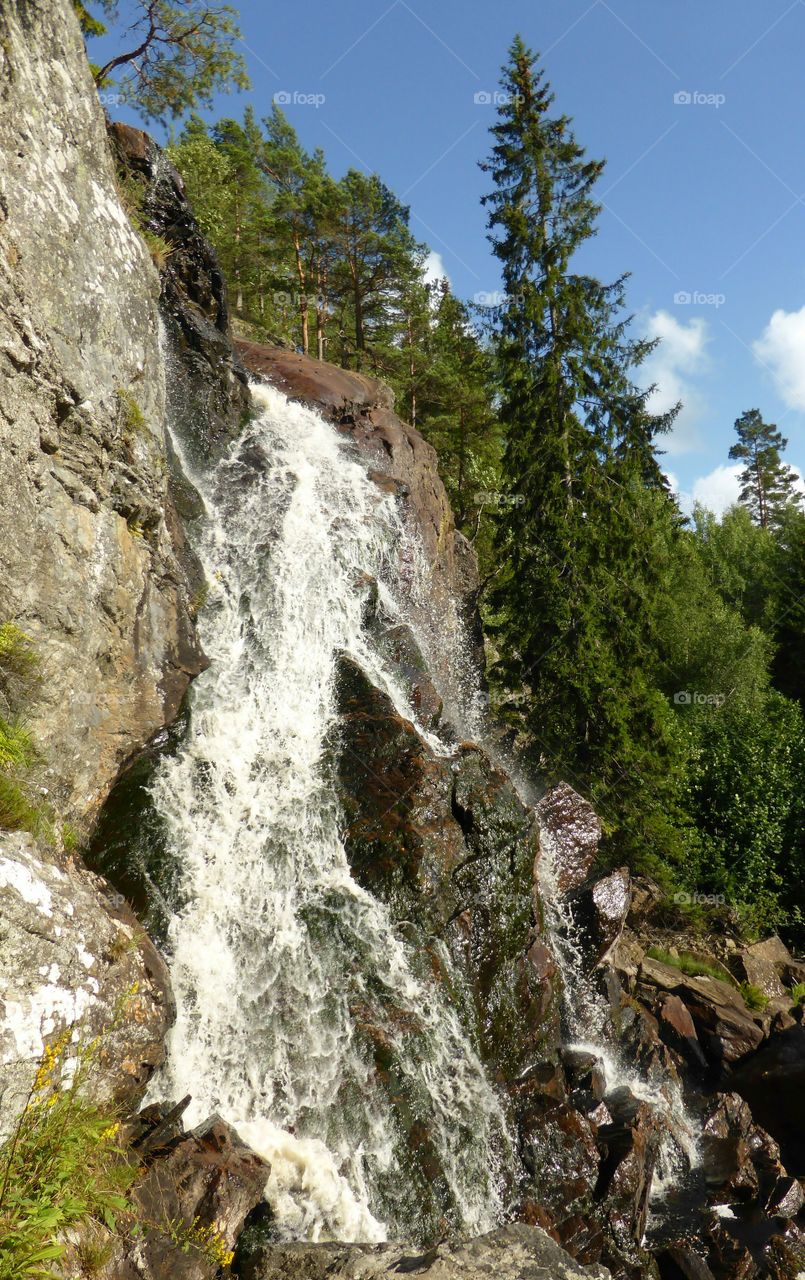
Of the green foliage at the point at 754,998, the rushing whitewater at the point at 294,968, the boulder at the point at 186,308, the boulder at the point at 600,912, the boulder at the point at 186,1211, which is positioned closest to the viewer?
the boulder at the point at 186,1211

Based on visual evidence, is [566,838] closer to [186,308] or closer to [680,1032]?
[680,1032]

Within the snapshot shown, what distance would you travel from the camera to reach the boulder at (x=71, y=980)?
17.8ft

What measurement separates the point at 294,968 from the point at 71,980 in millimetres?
3147

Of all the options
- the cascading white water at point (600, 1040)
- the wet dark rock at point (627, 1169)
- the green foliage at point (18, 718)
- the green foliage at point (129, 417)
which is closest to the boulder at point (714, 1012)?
the cascading white water at point (600, 1040)

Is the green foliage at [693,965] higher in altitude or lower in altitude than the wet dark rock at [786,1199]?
higher

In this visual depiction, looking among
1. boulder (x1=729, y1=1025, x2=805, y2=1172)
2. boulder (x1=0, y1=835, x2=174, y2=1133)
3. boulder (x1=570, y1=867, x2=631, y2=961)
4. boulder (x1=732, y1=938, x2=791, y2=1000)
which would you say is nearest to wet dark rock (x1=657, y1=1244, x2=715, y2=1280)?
boulder (x1=729, y1=1025, x2=805, y2=1172)

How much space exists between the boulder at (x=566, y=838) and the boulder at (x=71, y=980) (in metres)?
7.56

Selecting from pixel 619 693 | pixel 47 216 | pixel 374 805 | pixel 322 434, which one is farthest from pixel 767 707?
pixel 47 216

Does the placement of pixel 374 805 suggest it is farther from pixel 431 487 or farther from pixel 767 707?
pixel 767 707

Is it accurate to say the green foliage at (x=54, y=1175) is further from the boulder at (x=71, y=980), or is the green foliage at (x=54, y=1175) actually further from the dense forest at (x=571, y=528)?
the dense forest at (x=571, y=528)

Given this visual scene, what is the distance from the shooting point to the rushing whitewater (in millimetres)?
7711

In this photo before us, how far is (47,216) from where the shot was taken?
9.31 metres

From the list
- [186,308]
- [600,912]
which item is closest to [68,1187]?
[600,912]

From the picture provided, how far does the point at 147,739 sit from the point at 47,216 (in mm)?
6481
